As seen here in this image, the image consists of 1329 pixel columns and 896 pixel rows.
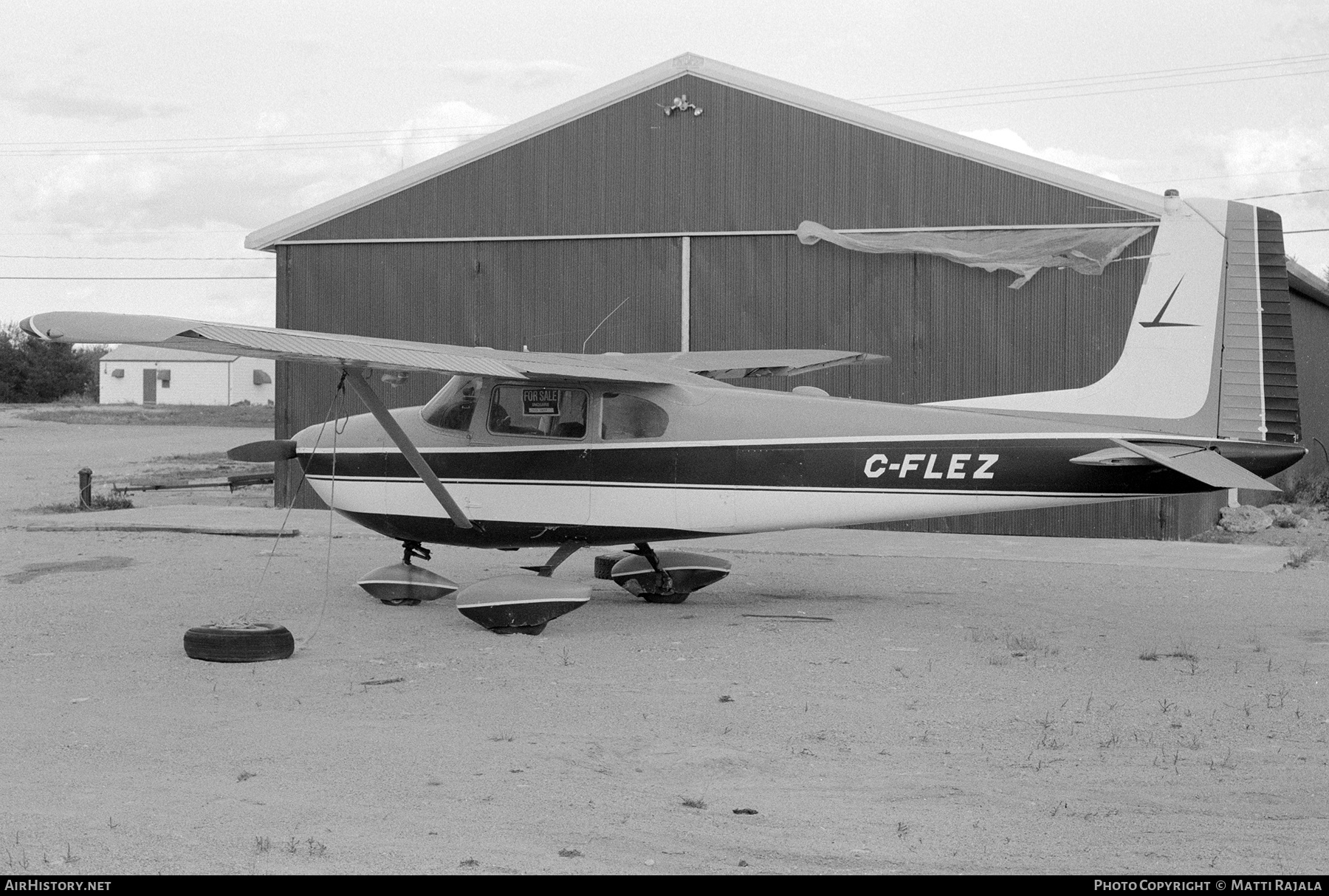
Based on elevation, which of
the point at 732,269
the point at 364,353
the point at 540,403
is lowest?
the point at 540,403

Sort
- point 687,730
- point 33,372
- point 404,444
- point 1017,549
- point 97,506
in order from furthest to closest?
point 33,372
point 97,506
point 1017,549
point 404,444
point 687,730

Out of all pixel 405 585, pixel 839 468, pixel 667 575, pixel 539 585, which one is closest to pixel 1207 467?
pixel 839 468

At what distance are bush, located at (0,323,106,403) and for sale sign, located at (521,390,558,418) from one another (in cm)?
7233

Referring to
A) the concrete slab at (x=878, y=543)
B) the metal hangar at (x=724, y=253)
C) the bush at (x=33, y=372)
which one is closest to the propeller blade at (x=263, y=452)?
the concrete slab at (x=878, y=543)

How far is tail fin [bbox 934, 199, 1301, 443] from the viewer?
9562 mm

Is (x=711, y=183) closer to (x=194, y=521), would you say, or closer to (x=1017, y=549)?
(x=1017, y=549)

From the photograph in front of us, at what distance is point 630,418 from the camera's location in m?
10.9

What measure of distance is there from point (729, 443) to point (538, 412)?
1.68 metres

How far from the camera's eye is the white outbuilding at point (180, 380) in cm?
9212

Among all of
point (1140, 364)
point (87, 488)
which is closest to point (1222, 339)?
point (1140, 364)

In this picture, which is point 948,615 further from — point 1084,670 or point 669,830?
point 669,830

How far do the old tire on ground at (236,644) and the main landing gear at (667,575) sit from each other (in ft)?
12.1

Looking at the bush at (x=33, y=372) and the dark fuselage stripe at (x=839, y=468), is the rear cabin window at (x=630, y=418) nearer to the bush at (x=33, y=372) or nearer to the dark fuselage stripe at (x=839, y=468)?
the dark fuselage stripe at (x=839, y=468)

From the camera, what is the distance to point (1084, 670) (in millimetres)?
8766
